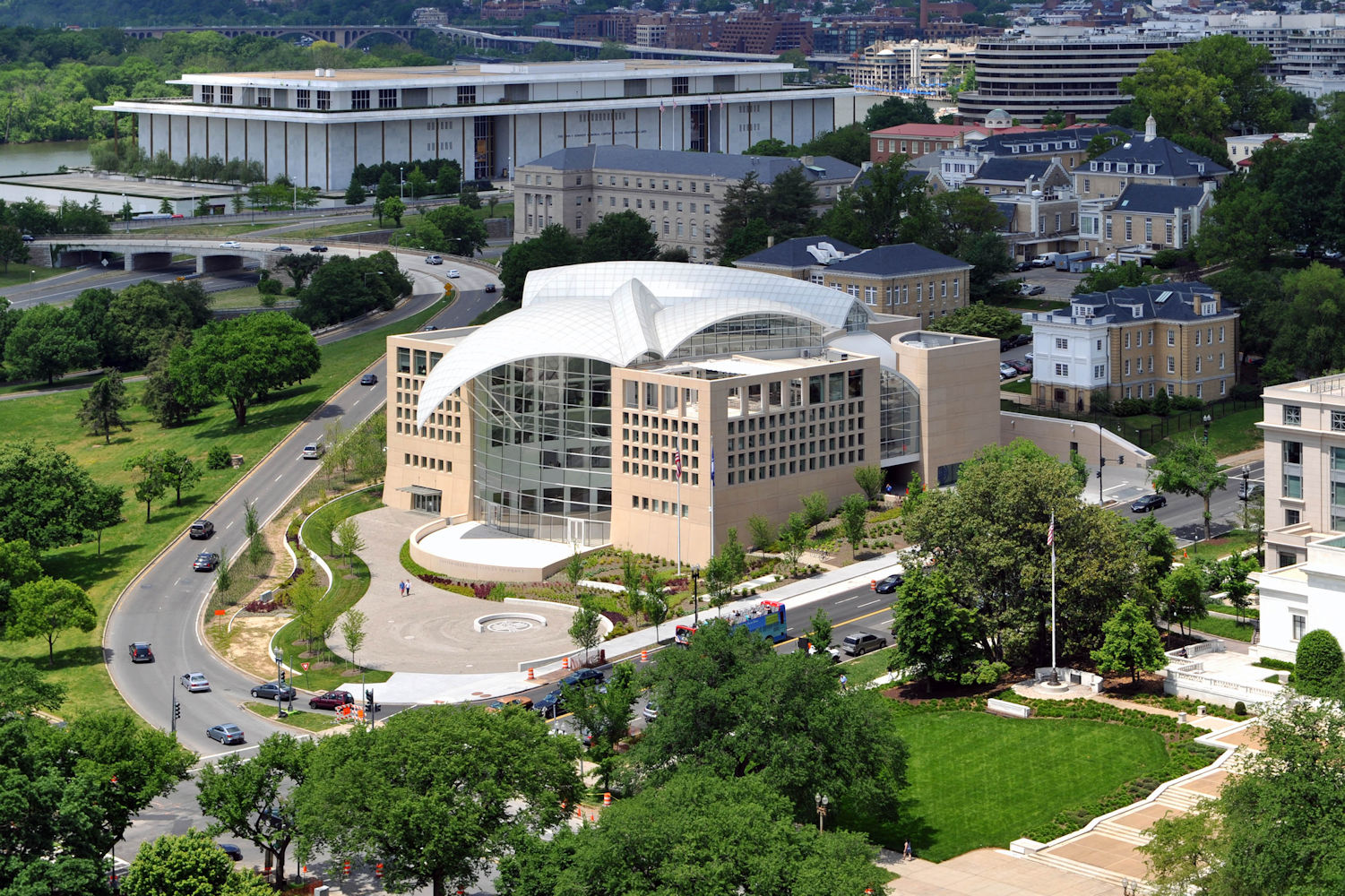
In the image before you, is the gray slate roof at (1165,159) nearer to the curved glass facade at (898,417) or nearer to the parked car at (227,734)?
the curved glass facade at (898,417)

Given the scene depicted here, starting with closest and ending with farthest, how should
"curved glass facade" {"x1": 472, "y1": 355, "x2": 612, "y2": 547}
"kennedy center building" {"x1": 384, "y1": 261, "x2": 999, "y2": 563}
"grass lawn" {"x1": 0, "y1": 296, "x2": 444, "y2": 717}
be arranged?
"grass lawn" {"x1": 0, "y1": 296, "x2": 444, "y2": 717}, "kennedy center building" {"x1": 384, "y1": 261, "x2": 999, "y2": 563}, "curved glass facade" {"x1": 472, "y1": 355, "x2": 612, "y2": 547}

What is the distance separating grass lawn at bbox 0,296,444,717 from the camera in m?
108

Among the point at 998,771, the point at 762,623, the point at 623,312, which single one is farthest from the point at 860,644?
the point at 623,312

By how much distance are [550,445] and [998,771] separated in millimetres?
45934

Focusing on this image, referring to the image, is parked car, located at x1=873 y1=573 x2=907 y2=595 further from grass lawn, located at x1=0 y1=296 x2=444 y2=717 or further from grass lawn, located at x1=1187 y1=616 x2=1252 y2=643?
grass lawn, located at x1=0 y1=296 x2=444 y2=717

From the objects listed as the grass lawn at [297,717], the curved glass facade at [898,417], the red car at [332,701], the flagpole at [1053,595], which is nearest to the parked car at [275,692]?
the grass lawn at [297,717]

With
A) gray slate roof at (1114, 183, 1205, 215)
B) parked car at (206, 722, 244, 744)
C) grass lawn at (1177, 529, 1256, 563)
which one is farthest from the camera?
gray slate roof at (1114, 183, 1205, 215)

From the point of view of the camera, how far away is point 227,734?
91250mm

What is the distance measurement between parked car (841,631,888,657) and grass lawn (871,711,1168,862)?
378 inches

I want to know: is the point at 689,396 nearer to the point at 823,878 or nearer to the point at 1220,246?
the point at 823,878

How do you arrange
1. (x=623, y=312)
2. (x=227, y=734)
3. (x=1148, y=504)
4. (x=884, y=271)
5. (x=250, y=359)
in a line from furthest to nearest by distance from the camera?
(x=884, y=271) → (x=250, y=359) → (x=623, y=312) → (x=1148, y=504) → (x=227, y=734)

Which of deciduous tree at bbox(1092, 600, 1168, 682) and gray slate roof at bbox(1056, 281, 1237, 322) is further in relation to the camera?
gray slate roof at bbox(1056, 281, 1237, 322)

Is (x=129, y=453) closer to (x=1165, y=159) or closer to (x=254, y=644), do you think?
(x=254, y=644)

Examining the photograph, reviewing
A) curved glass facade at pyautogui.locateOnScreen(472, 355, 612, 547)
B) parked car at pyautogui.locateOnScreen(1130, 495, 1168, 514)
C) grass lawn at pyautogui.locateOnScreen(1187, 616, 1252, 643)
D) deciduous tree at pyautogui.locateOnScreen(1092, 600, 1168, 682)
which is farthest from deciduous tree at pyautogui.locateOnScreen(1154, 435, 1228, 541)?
curved glass facade at pyautogui.locateOnScreen(472, 355, 612, 547)
